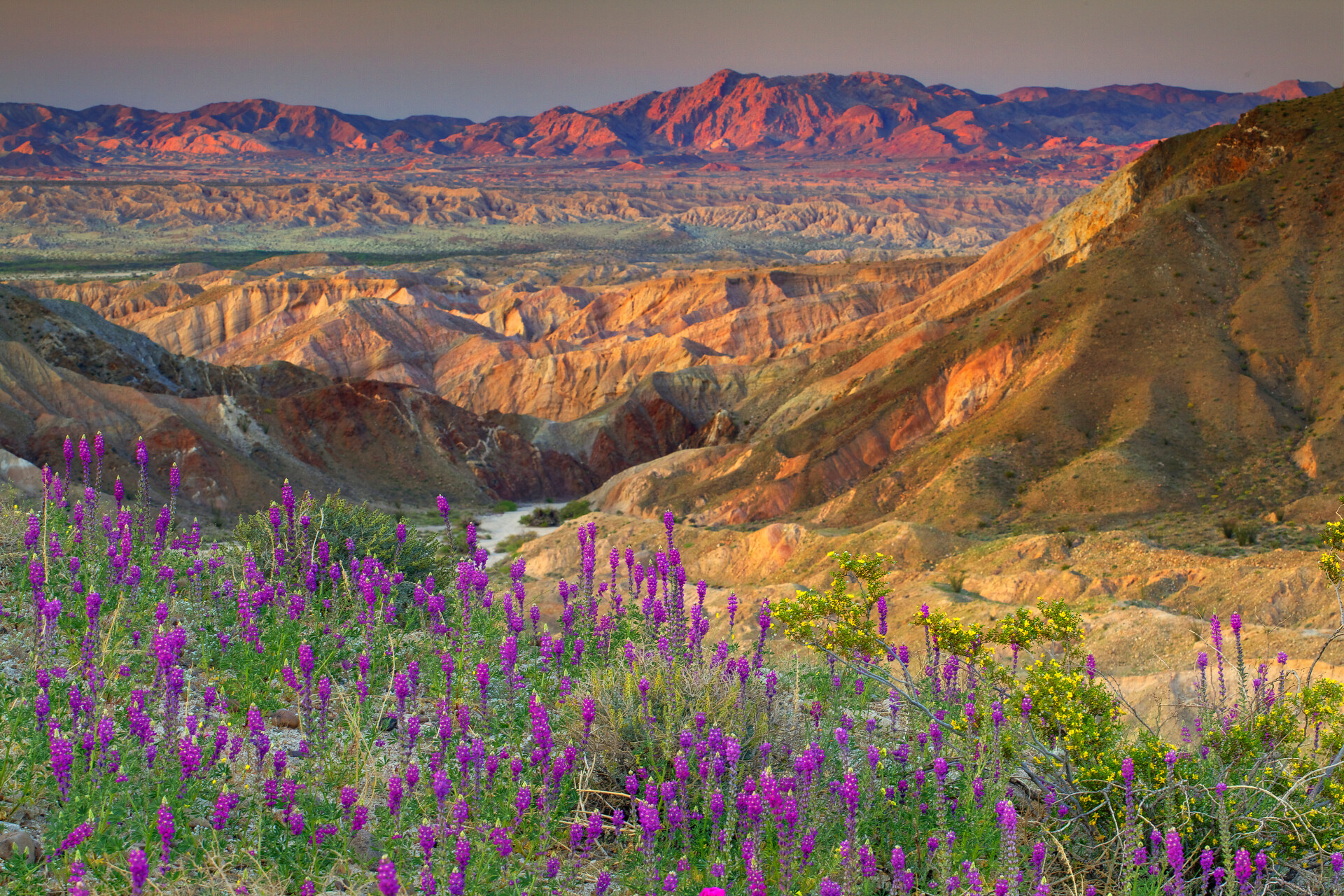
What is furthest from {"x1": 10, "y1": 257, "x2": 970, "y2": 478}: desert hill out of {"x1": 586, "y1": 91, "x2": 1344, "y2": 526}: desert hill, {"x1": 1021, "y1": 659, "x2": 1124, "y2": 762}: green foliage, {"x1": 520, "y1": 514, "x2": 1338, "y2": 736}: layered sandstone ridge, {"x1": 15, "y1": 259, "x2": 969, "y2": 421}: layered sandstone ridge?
{"x1": 1021, "y1": 659, "x2": 1124, "y2": 762}: green foliage

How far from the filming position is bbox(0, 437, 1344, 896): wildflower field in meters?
5.34

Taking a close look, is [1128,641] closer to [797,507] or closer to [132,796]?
[132,796]

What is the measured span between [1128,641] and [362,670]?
51.3ft

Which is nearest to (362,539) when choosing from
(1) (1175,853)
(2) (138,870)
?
(2) (138,870)

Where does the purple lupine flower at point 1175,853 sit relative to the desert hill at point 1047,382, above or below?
below

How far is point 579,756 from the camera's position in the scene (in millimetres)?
6934

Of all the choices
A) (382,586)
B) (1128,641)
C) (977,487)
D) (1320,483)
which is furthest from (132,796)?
(1320,483)

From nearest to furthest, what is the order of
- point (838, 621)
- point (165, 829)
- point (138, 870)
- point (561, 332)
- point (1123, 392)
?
point (138, 870)
point (165, 829)
point (838, 621)
point (1123, 392)
point (561, 332)

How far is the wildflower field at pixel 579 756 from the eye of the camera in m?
5.34

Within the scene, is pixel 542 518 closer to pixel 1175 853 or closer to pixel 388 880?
pixel 1175 853

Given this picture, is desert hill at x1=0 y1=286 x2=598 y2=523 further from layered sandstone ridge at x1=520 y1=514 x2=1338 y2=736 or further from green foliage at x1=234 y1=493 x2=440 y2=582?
green foliage at x1=234 y1=493 x2=440 y2=582

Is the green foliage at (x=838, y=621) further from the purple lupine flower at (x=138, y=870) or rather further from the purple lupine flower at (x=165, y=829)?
the purple lupine flower at (x=138, y=870)

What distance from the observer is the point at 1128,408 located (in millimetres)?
41281

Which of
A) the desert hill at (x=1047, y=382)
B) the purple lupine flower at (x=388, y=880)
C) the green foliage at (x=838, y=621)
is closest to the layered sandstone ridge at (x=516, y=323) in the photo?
the desert hill at (x=1047, y=382)
